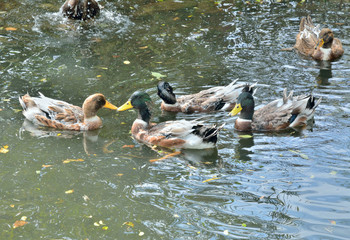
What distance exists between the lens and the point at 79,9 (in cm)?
1399

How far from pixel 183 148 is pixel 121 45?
16.2 ft

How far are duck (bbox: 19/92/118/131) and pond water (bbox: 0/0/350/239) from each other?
0.26 meters

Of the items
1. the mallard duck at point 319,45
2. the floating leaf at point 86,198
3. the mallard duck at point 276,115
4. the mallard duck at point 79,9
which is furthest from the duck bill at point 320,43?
the floating leaf at point 86,198

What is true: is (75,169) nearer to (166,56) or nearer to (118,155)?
(118,155)

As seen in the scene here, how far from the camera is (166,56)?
38.2 ft

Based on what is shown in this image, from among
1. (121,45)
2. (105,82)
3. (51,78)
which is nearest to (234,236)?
(105,82)

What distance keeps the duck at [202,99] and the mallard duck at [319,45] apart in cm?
285

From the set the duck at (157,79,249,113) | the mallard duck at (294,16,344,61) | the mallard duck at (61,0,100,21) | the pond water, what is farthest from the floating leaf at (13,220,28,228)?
the mallard duck at (61,0,100,21)

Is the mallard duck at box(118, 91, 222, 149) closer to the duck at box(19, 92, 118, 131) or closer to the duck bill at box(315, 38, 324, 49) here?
the duck at box(19, 92, 118, 131)

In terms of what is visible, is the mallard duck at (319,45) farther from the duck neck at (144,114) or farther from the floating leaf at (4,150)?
the floating leaf at (4,150)

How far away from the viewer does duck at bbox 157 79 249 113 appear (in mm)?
9508

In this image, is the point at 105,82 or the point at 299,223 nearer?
the point at 299,223

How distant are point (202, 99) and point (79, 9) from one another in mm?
6288

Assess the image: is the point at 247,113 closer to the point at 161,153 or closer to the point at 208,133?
the point at 208,133
